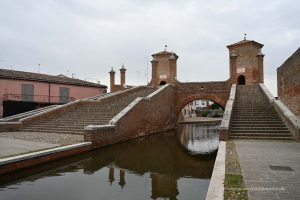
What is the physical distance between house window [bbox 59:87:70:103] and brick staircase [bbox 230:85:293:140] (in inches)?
686

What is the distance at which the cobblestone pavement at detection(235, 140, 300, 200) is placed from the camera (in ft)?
15.1

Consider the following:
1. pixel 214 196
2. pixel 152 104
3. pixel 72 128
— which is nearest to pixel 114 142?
pixel 72 128

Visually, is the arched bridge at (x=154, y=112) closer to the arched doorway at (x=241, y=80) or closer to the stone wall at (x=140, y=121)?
the stone wall at (x=140, y=121)

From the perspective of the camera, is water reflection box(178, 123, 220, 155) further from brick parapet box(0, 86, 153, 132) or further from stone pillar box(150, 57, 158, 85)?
stone pillar box(150, 57, 158, 85)

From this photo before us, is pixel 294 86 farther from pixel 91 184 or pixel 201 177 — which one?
pixel 91 184

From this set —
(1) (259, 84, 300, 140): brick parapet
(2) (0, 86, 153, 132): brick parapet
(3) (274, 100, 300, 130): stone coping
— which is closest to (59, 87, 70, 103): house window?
(2) (0, 86, 153, 132): brick parapet

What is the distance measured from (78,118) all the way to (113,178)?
9.66 meters

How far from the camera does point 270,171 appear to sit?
6.10m

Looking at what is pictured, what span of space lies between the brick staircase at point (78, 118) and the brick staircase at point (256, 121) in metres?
6.95

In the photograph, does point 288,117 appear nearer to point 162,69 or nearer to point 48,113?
point 48,113

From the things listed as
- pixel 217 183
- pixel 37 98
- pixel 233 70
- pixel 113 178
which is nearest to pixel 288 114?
pixel 113 178

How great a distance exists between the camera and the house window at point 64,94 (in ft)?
92.4

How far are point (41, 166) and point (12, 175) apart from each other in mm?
1117

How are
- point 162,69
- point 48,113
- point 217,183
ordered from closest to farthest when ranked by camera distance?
point 217,183, point 48,113, point 162,69
